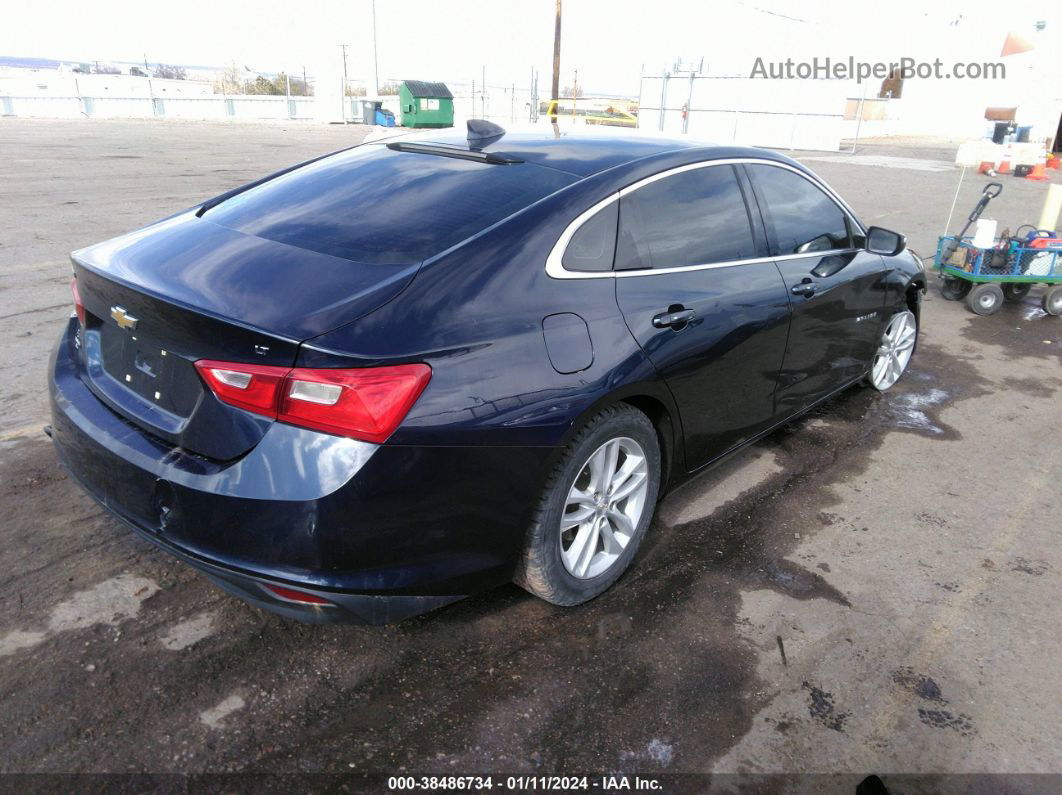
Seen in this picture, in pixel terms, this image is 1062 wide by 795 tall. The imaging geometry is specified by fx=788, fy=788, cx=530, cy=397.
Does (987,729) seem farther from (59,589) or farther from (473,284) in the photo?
(59,589)

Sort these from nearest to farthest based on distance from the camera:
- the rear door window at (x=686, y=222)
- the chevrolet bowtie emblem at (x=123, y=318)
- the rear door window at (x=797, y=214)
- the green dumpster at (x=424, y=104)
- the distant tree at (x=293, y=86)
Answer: the chevrolet bowtie emblem at (x=123, y=318)
the rear door window at (x=686, y=222)
the rear door window at (x=797, y=214)
the green dumpster at (x=424, y=104)
the distant tree at (x=293, y=86)

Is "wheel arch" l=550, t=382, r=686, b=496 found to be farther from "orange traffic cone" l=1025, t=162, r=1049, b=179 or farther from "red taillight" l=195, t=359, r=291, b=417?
"orange traffic cone" l=1025, t=162, r=1049, b=179

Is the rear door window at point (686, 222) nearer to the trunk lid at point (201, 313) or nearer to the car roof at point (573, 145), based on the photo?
the car roof at point (573, 145)

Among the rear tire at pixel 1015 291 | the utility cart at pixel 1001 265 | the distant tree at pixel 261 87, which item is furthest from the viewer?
the distant tree at pixel 261 87

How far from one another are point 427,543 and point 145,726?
0.99 metres

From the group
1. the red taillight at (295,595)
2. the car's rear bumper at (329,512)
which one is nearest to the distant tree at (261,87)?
the car's rear bumper at (329,512)

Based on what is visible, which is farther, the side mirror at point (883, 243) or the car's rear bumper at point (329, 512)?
the side mirror at point (883, 243)

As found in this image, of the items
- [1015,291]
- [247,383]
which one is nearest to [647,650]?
[247,383]

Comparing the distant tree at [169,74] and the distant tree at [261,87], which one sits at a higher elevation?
the distant tree at [261,87]

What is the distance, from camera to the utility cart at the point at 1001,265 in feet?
24.1

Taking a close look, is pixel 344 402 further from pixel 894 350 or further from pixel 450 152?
pixel 894 350

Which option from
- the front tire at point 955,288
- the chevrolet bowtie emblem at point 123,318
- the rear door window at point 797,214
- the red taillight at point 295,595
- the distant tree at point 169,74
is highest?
the rear door window at point 797,214

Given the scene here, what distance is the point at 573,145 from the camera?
3328 millimetres

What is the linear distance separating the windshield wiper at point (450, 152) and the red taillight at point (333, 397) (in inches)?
52.0
